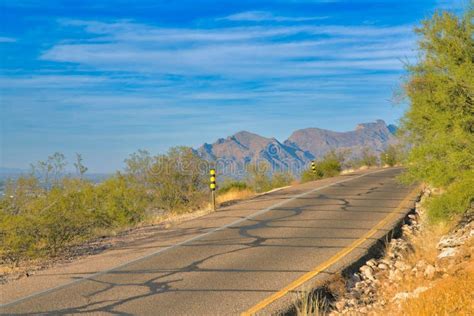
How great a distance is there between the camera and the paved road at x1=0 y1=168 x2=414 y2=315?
6637 millimetres

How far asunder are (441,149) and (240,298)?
7387mm

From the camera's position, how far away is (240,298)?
6766mm

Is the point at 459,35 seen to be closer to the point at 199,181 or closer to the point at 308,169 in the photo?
the point at 199,181

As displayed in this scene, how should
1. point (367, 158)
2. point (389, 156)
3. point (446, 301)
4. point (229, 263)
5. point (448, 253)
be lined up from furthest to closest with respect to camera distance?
point (367, 158) < point (389, 156) < point (448, 253) < point (229, 263) < point (446, 301)

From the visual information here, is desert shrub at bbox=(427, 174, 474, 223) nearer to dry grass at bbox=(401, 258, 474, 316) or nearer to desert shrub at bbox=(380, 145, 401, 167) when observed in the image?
dry grass at bbox=(401, 258, 474, 316)

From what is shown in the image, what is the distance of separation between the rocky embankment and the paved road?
524mm

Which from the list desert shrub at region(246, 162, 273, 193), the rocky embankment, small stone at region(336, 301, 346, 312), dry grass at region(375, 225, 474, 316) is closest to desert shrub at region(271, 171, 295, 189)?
desert shrub at region(246, 162, 273, 193)

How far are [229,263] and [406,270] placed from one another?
10.6ft

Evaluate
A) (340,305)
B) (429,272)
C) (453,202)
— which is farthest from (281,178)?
(340,305)

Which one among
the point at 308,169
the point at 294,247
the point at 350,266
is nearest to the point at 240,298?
the point at 350,266

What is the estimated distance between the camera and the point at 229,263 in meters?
8.73

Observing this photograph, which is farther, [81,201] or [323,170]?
[323,170]

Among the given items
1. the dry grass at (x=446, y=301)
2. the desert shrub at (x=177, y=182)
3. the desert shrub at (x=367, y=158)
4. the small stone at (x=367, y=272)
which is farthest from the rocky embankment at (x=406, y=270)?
the desert shrub at (x=367, y=158)

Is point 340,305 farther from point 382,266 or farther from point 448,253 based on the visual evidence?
point 448,253
